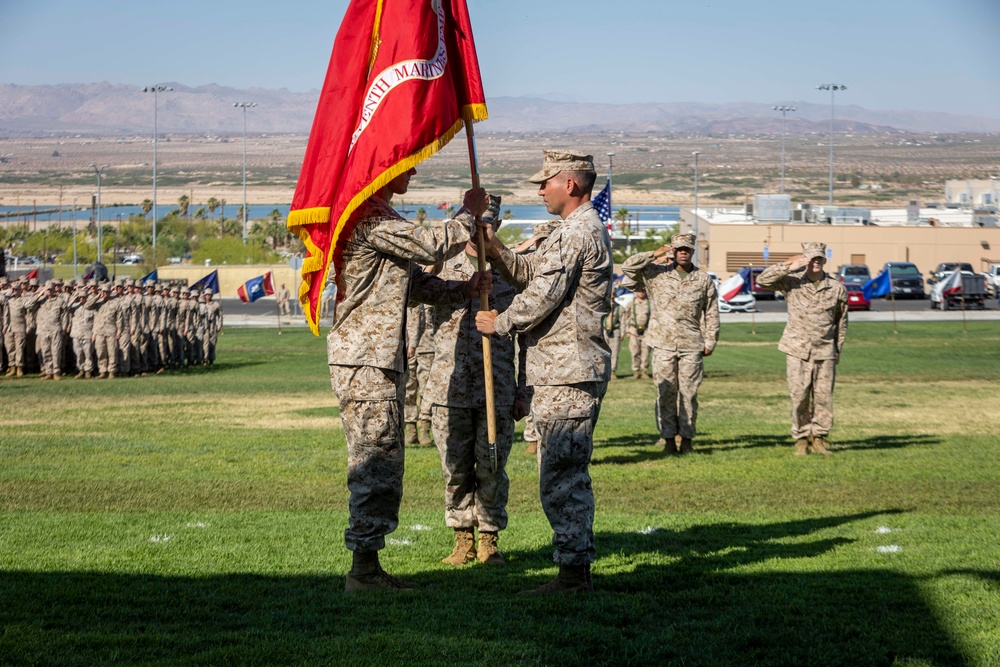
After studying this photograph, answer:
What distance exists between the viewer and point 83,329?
26.7 metres

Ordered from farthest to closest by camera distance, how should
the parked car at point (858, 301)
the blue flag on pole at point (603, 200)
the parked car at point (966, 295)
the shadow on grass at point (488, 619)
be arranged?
the parked car at point (858, 301) < the parked car at point (966, 295) < the blue flag on pole at point (603, 200) < the shadow on grass at point (488, 619)

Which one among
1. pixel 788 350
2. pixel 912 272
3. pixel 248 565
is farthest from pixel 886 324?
pixel 248 565

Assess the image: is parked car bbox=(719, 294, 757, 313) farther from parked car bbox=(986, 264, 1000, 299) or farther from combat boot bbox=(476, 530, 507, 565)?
combat boot bbox=(476, 530, 507, 565)

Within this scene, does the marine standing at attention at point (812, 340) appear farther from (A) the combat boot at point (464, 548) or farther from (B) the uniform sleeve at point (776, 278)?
(A) the combat boot at point (464, 548)

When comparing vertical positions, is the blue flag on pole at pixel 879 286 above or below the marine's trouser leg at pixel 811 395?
below

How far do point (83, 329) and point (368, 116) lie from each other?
2125cm

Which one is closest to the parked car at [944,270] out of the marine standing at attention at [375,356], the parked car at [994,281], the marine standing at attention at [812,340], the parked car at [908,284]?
the parked car at [994,281]

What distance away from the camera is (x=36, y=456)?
1370cm

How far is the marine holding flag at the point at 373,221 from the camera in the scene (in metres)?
7.08

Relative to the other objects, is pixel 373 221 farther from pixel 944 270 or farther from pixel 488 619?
pixel 944 270

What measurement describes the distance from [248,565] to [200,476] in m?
4.50

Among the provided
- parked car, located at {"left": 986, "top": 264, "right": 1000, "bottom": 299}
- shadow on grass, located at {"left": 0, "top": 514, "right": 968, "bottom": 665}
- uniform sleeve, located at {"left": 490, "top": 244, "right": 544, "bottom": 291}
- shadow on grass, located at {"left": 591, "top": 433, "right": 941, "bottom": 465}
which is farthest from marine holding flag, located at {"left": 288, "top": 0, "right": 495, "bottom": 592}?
parked car, located at {"left": 986, "top": 264, "right": 1000, "bottom": 299}

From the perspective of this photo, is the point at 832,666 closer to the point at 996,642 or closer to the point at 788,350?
the point at 996,642

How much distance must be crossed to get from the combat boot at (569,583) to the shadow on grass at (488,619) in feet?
0.40
